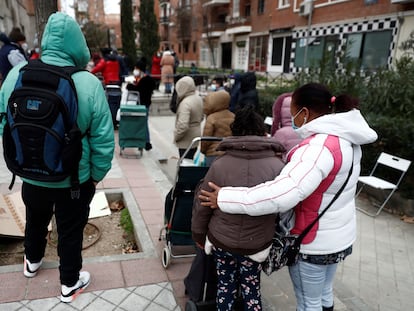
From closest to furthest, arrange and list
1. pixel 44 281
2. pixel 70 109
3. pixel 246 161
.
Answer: pixel 246 161, pixel 70 109, pixel 44 281

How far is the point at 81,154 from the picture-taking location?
2.11 m

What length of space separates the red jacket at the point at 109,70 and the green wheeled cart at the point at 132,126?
9.64ft

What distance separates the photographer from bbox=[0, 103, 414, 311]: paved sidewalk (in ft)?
8.13

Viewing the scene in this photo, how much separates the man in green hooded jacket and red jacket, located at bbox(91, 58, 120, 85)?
6.65 meters

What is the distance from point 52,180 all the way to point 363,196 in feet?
15.4

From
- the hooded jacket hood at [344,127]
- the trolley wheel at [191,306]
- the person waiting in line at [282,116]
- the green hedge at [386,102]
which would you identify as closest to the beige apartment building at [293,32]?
the green hedge at [386,102]

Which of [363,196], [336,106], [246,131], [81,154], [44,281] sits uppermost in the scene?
[336,106]

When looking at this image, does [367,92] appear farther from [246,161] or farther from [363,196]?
[246,161]

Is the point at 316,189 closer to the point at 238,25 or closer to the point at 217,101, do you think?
the point at 217,101

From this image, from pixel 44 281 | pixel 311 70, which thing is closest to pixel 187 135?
pixel 44 281

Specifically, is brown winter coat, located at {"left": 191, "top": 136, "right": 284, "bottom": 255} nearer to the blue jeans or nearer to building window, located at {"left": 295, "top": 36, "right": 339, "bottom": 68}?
the blue jeans

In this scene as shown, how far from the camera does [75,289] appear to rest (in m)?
2.48

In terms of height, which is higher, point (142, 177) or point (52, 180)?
point (52, 180)

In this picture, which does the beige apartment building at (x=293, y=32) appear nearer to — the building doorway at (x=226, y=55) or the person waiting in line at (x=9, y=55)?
the building doorway at (x=226, y=55)
